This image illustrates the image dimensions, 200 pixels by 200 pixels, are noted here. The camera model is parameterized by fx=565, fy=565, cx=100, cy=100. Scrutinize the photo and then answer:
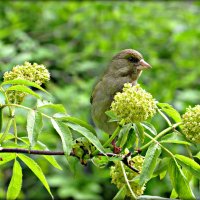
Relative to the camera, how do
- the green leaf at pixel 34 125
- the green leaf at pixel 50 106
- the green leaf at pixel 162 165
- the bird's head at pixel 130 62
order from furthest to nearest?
the bird's head at pixel 130 62 < the green leaf at pixel 162 165 < the green leaf at pixel 50 106 < the green leaf at pixel 34 125

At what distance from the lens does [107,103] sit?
289 cm

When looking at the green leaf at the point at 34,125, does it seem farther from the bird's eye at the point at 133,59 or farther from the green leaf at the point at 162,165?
the bird's eye at the point at 133,59

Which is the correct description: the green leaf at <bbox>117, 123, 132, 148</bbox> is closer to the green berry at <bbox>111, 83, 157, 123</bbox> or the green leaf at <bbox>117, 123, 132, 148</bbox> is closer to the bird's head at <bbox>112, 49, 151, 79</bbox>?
the green berry at <bbox>111, 83, 157, 123</bbox>

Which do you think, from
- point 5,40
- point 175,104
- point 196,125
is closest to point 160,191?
point 175,104

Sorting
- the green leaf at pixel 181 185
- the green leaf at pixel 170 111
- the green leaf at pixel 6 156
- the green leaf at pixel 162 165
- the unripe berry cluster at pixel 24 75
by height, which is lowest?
the green leaf at pixel 181 185

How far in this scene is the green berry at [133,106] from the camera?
175cm

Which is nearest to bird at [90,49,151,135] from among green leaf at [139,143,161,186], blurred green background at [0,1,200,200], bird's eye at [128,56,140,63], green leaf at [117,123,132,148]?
bird's eye at [128,56,140,63]

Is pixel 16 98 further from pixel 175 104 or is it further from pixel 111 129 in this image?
pixel 175 104

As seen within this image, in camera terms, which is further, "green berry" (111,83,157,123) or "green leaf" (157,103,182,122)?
"green leaf" (157,103,182,122)

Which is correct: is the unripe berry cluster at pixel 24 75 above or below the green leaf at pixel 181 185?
above

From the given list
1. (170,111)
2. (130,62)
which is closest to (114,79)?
(130,62)

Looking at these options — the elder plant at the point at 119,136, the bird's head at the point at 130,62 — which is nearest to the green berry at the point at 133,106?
the elder plant at the point at 119,136

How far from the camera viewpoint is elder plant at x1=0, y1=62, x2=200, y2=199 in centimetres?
175

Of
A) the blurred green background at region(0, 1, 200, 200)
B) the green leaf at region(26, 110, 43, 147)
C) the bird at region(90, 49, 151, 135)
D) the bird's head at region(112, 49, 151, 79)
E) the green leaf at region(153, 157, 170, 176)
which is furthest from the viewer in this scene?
the blurred green background at region(0, 1, 200, 200)
